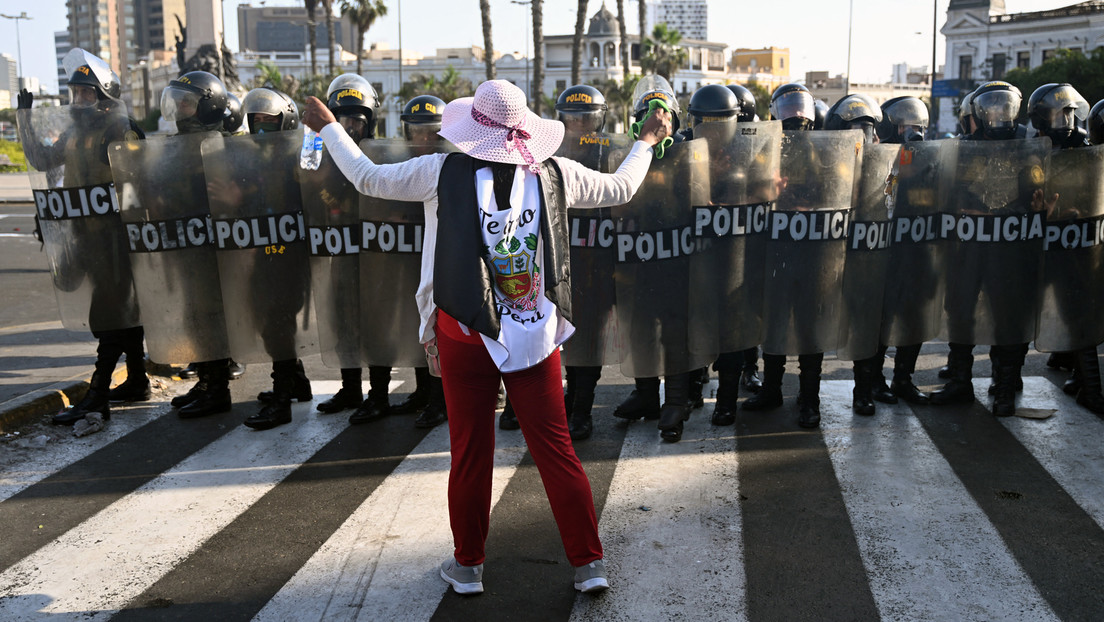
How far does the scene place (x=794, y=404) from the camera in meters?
6.55

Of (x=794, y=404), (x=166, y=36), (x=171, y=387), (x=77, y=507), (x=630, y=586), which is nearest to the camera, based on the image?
(x=630, y=586)

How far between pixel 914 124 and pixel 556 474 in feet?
14.4

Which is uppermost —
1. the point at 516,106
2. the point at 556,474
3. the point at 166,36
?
the point at 166,36

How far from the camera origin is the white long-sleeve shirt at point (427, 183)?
12.0ft

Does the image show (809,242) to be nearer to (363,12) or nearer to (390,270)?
(390,270)

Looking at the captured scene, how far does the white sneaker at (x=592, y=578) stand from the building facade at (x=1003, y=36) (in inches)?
3375

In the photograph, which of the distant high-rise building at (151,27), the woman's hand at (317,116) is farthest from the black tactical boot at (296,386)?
the distant high-rise building at (151,27)

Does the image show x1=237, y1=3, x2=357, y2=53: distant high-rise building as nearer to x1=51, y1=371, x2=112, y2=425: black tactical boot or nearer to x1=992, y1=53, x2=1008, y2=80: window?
x1=992, y1=53, x2=1008, y2=80: window

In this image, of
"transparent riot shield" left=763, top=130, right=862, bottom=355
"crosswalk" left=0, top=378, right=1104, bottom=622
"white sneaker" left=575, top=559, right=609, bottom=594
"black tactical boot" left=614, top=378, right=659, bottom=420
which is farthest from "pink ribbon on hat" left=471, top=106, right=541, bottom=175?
"black tactical boot" left=614, top=378, right=659, bottom=420

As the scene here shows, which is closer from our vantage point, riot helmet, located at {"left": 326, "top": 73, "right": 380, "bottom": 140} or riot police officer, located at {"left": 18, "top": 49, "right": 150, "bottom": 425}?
riot police officer, located at {"left": 18, "top": 49, "right": 150, "bottom": 425}

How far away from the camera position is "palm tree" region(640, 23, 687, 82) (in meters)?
65.0

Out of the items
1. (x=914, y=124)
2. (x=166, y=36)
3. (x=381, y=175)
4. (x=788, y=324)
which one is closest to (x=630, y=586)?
(x=381, y=175)

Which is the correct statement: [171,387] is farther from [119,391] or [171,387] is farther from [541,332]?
[541,332]

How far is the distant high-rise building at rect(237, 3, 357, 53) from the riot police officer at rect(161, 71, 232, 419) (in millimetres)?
173283
